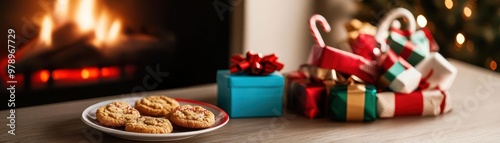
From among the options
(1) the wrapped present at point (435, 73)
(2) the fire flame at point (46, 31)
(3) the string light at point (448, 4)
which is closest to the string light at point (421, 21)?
(3) the string light at point (448, 4)

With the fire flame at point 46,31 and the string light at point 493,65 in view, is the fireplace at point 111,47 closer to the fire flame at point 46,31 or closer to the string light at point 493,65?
the fire flame at point 46,31

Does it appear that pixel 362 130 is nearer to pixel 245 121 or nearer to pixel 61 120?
pixel 245 121

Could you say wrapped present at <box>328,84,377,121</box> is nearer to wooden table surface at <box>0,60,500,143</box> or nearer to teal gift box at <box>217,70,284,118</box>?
wooden table surface at <box>0,60,500,143</box>

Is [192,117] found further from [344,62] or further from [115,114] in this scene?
[344,62]

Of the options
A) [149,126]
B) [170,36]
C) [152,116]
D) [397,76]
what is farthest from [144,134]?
[170,36]

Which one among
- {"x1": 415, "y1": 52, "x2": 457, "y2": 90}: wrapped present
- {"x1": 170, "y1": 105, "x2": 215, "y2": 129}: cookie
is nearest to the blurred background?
{"x1": 415, "y1": 52, "x2": 457, "y2": 90}: wrapped present

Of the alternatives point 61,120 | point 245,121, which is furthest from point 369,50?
point 61,120

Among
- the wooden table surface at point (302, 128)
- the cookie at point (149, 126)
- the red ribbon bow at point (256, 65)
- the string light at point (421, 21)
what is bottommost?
the wooden table surface at point (302, 128)
